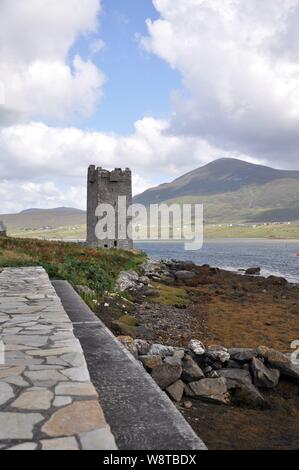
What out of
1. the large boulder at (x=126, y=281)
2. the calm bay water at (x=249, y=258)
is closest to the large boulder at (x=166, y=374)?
the large boulder at (x=126, y=281)

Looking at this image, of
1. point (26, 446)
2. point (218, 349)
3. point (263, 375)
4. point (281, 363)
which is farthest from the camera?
point (218, 349)

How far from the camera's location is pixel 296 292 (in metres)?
29.5

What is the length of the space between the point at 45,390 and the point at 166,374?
411 centimetres

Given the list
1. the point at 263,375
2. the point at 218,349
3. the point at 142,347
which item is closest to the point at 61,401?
the point at 142,347

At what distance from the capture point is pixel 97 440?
3.12m

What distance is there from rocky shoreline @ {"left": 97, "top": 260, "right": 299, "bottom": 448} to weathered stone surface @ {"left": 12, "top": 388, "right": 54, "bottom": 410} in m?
2.80

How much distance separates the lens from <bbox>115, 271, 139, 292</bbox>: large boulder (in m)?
21.6

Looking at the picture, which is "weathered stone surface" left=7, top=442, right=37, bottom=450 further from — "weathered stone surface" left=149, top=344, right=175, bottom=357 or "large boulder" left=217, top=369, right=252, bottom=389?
"weathered stone surface" left=149, top=344, right=175, bottom=357

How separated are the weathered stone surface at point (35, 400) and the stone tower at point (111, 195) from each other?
40336 millimetres

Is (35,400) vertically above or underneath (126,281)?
above

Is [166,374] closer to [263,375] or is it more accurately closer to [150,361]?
[150,361]

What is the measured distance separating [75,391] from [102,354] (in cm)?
208
